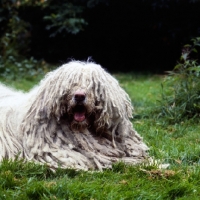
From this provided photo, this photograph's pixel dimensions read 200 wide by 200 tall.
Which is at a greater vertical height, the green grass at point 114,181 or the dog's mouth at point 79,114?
the dog's mouth at point 79,114

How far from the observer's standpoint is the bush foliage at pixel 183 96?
5520mm

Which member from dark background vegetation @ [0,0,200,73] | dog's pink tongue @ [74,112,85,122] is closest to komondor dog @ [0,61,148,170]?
dog's pink tongue @ [74,112,85,122]

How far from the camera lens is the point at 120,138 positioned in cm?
368

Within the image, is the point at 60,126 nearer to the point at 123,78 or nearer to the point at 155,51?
the point at 123,78

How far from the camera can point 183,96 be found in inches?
222

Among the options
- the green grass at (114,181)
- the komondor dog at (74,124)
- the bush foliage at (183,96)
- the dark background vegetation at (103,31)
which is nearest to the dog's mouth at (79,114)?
the komondor dog at (74,124)

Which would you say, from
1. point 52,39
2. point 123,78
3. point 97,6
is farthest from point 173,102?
point 52,39

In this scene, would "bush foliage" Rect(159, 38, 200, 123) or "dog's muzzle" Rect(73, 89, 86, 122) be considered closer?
"dog's muzzle" Rect(73, 89, 86, 122)

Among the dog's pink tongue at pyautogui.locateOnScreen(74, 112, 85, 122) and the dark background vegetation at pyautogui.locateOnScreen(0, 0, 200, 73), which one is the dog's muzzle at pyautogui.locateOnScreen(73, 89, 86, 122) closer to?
the dog's pink tongue at pyautogui.locateOnScreen(74, 112, 85, 122)

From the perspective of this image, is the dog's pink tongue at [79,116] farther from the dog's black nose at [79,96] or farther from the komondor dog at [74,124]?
the dog's black nose at [79,96]

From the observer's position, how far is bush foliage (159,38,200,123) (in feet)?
18.1

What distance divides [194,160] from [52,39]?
335 inches

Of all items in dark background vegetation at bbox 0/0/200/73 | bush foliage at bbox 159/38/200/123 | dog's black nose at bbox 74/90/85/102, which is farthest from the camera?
dark background vegetation at bbox 0/0/200/73

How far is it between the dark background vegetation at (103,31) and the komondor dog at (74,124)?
7.09 m
